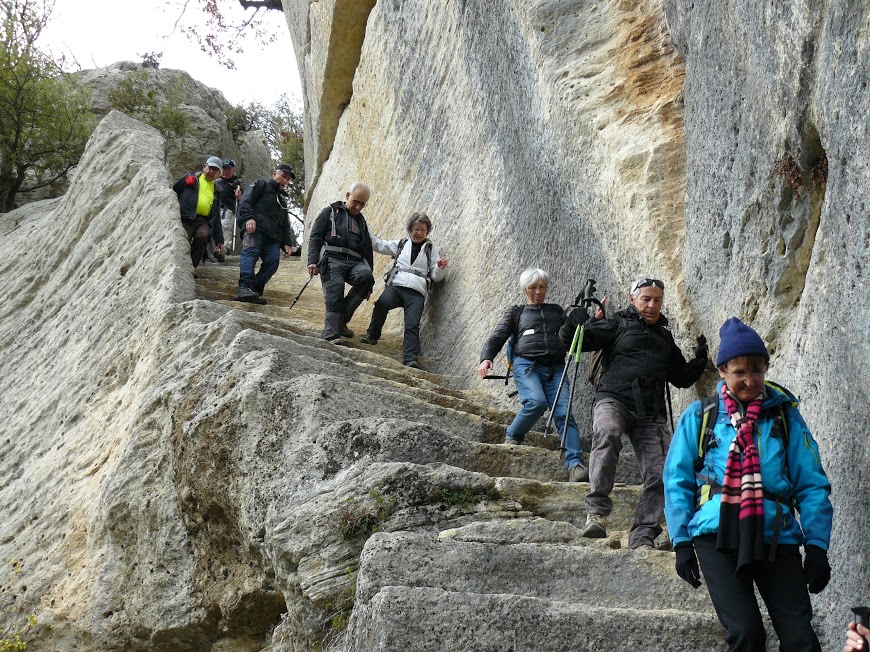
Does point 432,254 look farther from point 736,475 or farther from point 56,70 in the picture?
point 56,70

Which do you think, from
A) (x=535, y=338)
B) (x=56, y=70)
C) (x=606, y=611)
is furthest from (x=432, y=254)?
(x=56, y=70)

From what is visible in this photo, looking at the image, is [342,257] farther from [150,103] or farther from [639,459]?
[150,103]

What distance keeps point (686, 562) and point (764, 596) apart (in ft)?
1.08

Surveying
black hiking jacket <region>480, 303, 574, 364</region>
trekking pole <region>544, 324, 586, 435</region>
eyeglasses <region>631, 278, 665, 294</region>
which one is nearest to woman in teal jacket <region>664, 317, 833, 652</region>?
trekking pole <region>544, 324, 586, 435</region>

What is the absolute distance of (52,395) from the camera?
10445 millimetres

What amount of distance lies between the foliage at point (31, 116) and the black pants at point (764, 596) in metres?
18.4

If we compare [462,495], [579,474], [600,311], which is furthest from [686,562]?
[600,311]

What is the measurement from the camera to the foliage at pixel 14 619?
281 inches

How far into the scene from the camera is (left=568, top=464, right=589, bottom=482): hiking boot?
682 centimetres

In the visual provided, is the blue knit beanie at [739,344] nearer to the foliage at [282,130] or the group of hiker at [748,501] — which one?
the group of hiker at [748,501]

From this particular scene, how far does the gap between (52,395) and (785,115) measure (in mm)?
7785

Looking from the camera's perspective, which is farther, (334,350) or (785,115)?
(334,350)

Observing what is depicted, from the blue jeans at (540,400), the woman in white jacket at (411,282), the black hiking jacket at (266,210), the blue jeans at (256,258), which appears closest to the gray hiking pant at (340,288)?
the woman in white jacket at (411,282)

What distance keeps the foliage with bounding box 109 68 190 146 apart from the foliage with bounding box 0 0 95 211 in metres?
1.73
